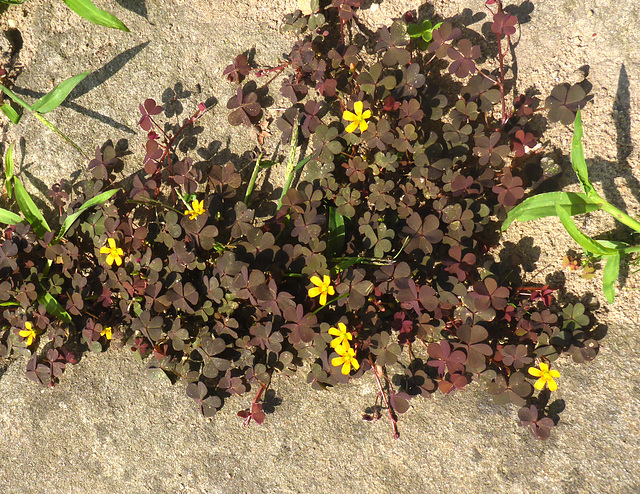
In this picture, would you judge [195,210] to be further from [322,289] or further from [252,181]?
[322,289]

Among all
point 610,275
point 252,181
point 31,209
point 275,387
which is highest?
point 252,181

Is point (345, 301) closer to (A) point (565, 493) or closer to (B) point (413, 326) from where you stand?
(B) point (413, 326)

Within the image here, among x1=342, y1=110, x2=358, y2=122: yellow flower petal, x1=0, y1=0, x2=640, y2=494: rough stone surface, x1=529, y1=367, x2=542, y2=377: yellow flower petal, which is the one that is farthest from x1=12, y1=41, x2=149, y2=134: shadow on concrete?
x1=529, y1=367, x2=542, y2=377: yellow flower petal

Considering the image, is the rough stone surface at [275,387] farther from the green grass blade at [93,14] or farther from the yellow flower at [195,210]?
the yellow flower at [195,210]

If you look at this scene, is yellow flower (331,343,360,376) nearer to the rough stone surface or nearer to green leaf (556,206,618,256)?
the rough stone surface

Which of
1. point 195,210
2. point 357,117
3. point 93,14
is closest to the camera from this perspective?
point 357,117

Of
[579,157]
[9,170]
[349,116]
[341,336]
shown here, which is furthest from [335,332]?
[9,170]
